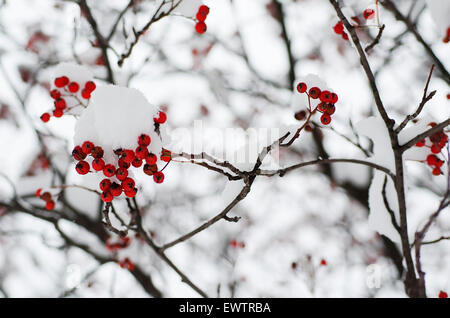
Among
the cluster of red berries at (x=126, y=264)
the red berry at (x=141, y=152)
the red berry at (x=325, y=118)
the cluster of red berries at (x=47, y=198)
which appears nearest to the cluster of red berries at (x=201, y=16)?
the red berry at (x=325, y=118)

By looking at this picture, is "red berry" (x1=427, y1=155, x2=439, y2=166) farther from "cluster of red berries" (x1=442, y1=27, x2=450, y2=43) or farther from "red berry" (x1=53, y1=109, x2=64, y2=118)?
"red berry" (x1=53, y1=109, x2=64, y2=118)

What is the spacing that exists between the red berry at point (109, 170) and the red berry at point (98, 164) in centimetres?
2

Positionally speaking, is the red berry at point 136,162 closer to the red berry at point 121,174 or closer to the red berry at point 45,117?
the red berry at point 121,174

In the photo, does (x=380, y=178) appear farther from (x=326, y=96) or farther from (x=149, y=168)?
(x=149, y=168)

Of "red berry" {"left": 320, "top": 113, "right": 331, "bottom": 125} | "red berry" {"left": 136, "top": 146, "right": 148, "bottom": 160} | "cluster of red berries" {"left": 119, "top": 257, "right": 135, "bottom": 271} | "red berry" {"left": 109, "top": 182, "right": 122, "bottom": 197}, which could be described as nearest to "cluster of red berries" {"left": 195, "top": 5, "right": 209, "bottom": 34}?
"red berry" {"left": 320, "top": 113, "right": 331, "bottom": 125}

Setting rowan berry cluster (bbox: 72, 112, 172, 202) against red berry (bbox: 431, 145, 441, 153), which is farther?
red berry (bbox: 431, 145, 441, 153)

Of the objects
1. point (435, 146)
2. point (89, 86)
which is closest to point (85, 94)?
point (89, 86)

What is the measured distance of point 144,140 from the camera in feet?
5.54

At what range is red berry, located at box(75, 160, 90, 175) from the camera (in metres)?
1.75

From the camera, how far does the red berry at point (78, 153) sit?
170 cm
